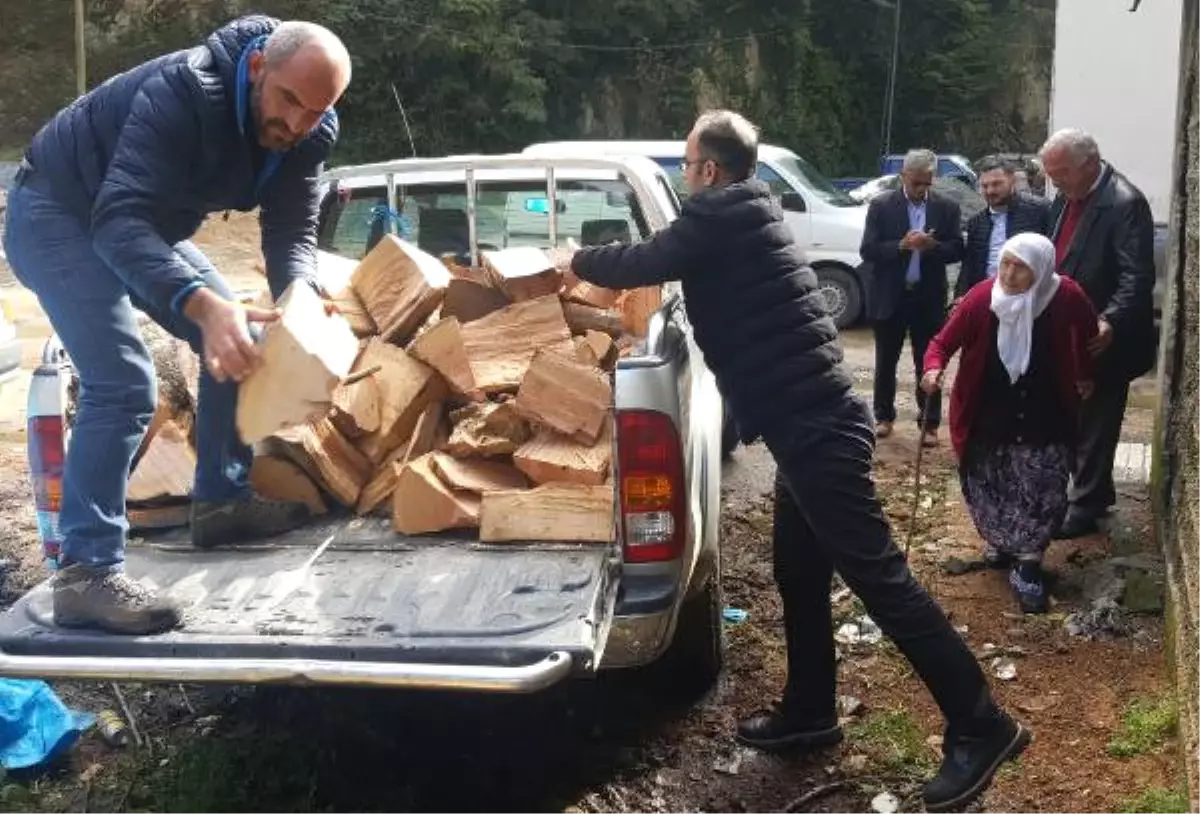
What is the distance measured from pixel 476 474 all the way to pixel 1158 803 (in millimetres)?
2245

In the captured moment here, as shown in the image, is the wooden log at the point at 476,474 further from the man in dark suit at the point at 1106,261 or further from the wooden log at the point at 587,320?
the man in dark suit at the point at 1106,261

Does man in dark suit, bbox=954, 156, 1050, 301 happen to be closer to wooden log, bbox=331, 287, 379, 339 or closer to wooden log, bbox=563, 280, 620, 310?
wooden log, bbox=563, 280, 620, 310

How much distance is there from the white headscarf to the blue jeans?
322 centimetres

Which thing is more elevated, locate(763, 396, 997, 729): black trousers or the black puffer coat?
the black puffer coat

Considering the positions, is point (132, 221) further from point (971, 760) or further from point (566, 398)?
point (971, 760)

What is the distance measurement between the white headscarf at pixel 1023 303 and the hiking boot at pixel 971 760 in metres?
1.72

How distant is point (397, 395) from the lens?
4090mm

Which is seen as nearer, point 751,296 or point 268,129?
point 268,129

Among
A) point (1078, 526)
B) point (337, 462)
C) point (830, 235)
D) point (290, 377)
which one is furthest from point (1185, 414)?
point (830, 235)

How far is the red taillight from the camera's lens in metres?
3.44

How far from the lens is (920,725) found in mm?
4207

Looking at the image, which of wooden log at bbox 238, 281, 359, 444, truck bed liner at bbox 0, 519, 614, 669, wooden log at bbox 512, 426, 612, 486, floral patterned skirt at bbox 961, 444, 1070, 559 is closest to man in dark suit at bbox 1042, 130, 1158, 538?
floral patterned skirt at bbox 961, 444, 1070, 559

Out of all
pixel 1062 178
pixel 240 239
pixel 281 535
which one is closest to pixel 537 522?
pixel 281 535

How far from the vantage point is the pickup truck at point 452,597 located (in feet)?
9.93
